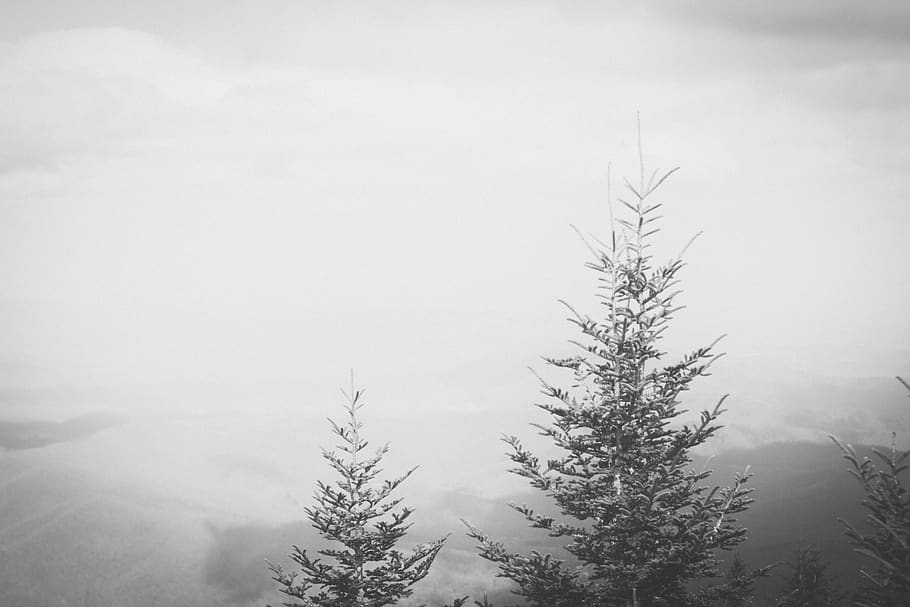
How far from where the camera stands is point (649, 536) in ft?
31.3

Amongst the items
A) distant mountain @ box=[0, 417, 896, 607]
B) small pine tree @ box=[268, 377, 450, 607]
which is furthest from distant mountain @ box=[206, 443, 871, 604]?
small pine tree @ box=[268, 377, 450, 607]

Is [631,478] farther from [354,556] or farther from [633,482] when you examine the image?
[354,556]

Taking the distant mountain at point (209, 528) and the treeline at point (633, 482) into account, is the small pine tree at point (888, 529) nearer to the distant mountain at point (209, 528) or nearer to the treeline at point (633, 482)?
the treeline at point (633, 482)

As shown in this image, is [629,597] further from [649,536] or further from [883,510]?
[883,510]

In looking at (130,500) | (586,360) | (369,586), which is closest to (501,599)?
(369,586)

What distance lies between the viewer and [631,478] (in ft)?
32.1

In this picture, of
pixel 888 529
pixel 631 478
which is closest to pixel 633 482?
pixel 631 478

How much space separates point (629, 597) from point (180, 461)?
725 ft

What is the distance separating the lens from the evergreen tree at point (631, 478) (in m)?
9.45

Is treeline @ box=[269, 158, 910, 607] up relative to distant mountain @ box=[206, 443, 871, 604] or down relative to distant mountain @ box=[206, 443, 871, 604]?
up

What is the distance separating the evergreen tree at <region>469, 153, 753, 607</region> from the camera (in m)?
9.45

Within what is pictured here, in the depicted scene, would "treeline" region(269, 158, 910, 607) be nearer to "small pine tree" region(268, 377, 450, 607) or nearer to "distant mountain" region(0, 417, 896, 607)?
"small pine tree" region(268, 377, 450, 607)

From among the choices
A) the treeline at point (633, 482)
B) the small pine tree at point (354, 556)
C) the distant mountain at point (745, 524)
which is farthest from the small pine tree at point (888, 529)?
the distant mountain at point (745, 524)

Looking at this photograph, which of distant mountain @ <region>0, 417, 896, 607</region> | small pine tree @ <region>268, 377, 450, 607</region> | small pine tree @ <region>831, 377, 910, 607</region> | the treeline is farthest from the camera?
distant mountain @ <region>0, 417, 896, 607</region>
